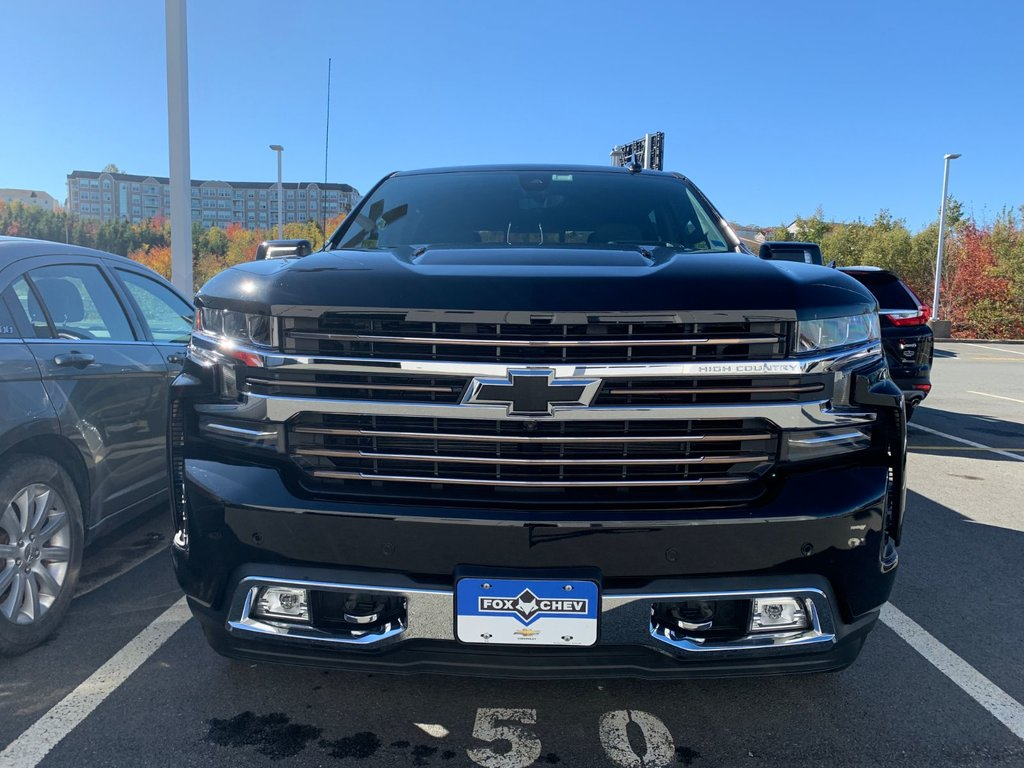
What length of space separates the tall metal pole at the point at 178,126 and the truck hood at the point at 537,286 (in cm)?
633

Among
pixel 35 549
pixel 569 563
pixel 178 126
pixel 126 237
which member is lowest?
pixel 35 549

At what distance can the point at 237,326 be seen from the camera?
2.24m

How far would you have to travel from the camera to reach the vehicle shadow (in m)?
7.59

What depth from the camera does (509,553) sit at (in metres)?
2.03

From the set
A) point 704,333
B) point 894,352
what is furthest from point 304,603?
point 894,352

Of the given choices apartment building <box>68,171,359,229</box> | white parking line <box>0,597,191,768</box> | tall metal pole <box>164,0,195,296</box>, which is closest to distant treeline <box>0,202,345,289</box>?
apartment building <box>68,171,359,229</box>

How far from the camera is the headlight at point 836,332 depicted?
7.02 feet

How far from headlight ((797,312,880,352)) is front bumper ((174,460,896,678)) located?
14.0 inches

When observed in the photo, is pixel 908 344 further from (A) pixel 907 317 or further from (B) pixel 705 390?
(B) pixel 705 390

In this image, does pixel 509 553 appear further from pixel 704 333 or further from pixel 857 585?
pixel 857 585

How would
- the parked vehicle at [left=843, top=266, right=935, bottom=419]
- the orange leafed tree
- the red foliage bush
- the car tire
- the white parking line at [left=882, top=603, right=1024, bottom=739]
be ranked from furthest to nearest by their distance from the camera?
the orange leafed tree < the red foliage bush < the parked vehicle at [left=843, top=266, right=935, bottom=419] < the car tire < the white parking line at [left=882, top=603, right=1024, bottom=739]

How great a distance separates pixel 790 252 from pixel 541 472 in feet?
5.61

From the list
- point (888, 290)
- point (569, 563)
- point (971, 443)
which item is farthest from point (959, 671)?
point (971, 443)

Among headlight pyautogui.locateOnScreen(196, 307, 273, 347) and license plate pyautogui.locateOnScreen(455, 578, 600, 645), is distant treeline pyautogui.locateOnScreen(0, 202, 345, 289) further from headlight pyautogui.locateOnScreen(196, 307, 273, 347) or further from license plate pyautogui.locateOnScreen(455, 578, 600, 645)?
license plate pyautogui.locateOnScreen(455, 578, 600, 645)
